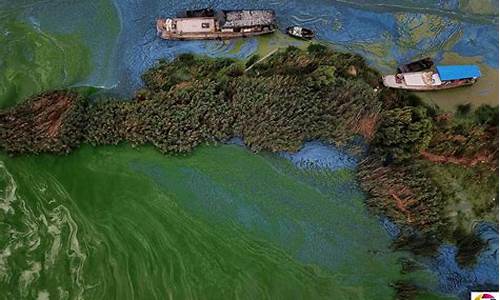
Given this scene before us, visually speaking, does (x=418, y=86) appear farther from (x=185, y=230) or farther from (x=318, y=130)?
(x=185, y=230)

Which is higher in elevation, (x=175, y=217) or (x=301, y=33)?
(x=301, y=33)

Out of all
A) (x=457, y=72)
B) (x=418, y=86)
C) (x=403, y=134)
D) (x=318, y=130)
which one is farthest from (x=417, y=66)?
(x=318, y=130)

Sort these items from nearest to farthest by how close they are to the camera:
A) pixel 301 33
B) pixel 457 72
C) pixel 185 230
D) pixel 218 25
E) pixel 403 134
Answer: pixel 185 230 < pixel 403 134 < pixel 457 72 < pixel 218 25 < pixel 301 33

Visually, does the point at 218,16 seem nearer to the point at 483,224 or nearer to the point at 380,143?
the point at 380,143

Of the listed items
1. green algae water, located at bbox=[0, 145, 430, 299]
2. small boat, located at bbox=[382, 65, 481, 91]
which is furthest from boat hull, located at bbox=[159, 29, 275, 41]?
small boat, located at bbox=[382, 65, 481, 91]

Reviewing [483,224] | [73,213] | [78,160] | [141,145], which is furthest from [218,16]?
[483,224]

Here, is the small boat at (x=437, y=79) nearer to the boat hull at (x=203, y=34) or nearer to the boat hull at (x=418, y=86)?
the boat hull at (x=418, y=86)

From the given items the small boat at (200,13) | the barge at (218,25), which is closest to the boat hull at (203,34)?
the barge at (218,25)
